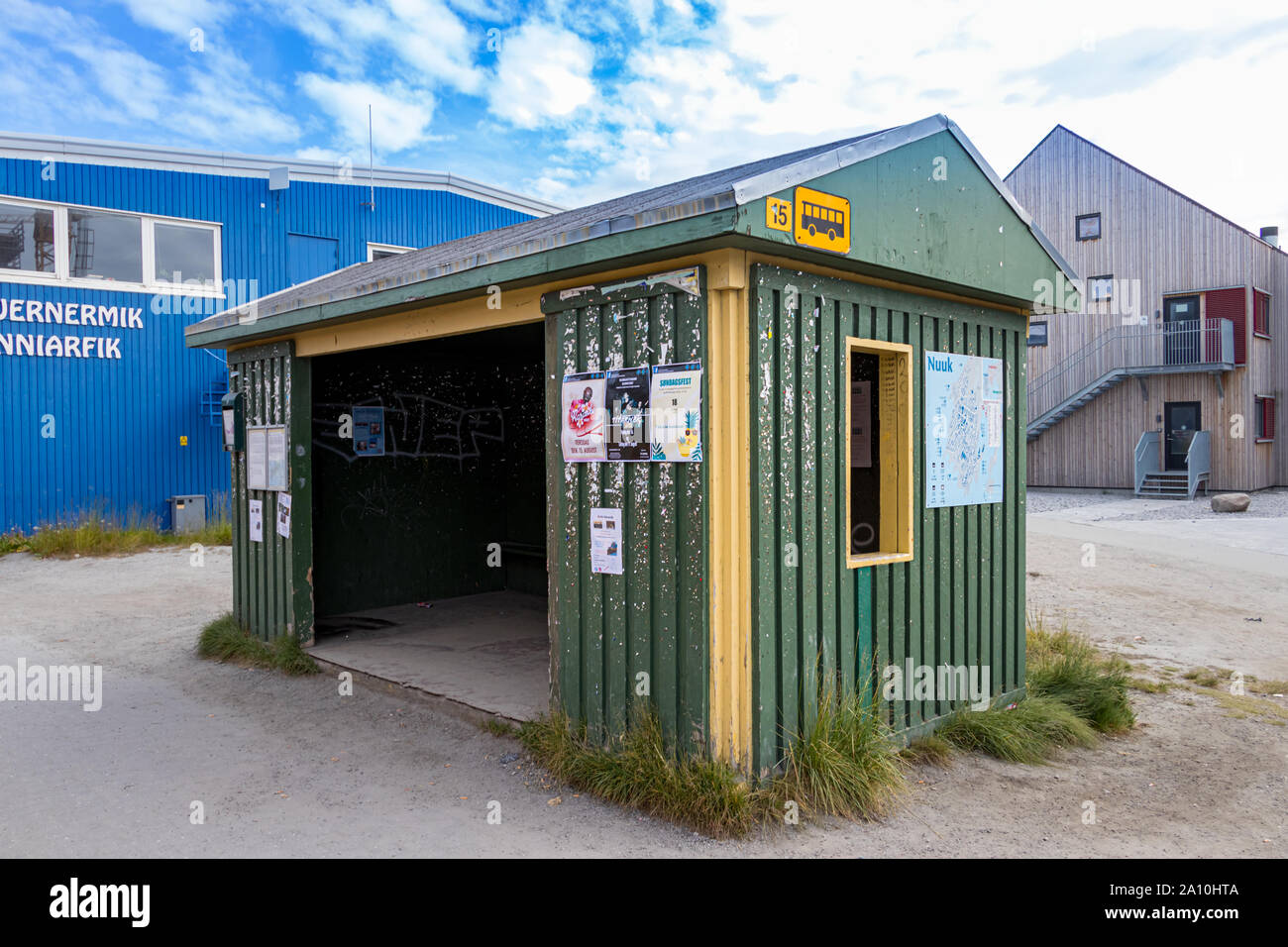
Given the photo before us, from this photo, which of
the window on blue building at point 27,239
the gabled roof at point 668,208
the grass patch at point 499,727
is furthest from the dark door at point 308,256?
the grass patch at point 499,727

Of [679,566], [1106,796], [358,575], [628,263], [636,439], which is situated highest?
[628,263]

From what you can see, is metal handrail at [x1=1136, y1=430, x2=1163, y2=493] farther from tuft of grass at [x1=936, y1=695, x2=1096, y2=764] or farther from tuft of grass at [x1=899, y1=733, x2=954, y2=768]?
tuft of grass at [x1=899, y1=733, x2=954, y2=768]

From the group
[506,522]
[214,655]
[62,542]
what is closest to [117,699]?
[214,655]

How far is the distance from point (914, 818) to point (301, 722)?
13.1 feet

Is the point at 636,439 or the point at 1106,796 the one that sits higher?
the point at 636,439

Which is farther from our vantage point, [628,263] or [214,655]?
[214,655]

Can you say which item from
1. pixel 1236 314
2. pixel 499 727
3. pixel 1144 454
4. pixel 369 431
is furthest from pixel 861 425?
pixel 1236 314

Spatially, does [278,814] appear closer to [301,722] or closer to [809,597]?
[301,722]

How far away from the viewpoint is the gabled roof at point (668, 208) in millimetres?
4223

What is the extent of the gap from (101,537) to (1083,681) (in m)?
14.0

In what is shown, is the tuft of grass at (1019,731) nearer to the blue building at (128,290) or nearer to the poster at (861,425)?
the poster at (861,425)

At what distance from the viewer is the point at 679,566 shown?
Answer: 15.3 feet

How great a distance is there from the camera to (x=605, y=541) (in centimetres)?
504

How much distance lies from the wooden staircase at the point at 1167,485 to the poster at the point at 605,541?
72.7ft
